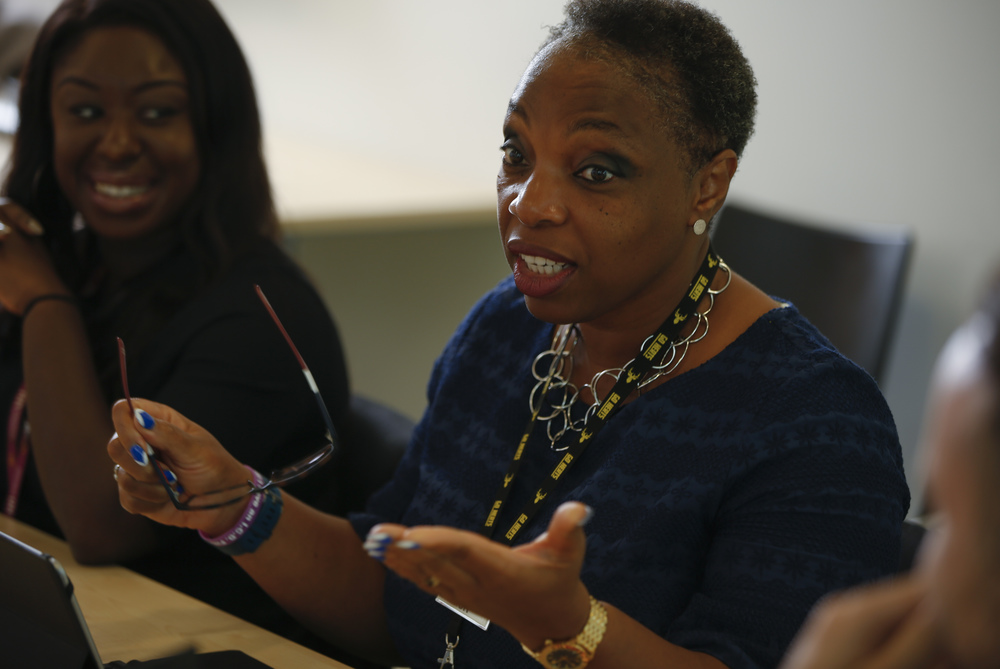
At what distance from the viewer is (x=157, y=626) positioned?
1053 mm

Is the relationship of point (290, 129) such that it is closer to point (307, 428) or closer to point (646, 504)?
point (307, 428)

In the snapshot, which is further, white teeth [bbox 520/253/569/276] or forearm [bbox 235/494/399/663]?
forearm [bbox 235/494/399/663]

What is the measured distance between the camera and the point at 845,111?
2.16 m

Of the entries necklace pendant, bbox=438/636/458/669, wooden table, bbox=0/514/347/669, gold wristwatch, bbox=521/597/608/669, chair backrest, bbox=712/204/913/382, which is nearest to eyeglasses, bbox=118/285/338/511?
wooden table, bbox=0/514/347/669

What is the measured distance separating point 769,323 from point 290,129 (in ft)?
9.31

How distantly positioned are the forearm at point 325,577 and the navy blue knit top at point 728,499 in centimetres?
7

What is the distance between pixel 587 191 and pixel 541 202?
5 cm

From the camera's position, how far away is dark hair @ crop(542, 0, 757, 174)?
3.09 feet

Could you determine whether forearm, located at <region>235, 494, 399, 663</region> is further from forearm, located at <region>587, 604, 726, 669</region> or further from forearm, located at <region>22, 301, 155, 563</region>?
forearm, located at <region>587, 604, 726, 669</region>

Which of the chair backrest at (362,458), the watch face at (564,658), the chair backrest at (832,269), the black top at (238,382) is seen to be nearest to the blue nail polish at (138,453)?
the black top at (238,382)

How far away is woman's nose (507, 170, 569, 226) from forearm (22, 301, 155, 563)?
70 cm

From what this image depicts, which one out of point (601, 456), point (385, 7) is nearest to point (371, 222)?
point (385, 7)

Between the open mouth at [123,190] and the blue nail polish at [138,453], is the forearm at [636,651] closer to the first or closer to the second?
the blue nail polish at [138,453]

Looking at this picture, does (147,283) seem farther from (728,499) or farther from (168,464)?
(728,499)
